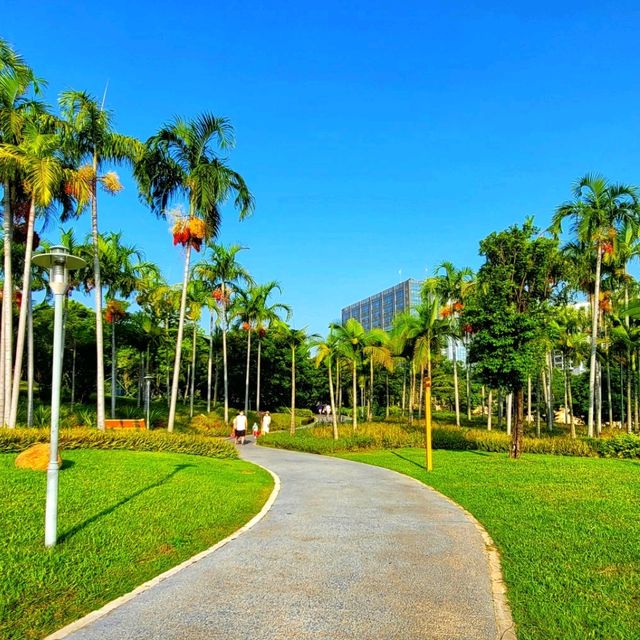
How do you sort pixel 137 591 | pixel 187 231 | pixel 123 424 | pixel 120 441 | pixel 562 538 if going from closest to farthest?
pixel 137 591 < pixel 562 538 < pixel 120 441 < pixel 187 231 < pixel 123 424

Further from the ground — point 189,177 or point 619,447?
point 189,177

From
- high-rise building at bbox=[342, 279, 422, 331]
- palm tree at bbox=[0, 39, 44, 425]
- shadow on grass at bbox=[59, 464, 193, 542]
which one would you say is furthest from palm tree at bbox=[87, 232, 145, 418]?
high-rise building at bbox=[342, 279, 422, 331]

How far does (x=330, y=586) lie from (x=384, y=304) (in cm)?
6740

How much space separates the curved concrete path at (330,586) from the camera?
425cm

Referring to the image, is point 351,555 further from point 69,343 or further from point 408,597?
point 69,343

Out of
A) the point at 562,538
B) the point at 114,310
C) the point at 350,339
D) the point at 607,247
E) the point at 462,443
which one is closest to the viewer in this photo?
the point at 562,538

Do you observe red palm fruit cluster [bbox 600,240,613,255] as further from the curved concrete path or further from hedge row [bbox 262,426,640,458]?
the curved concrete path

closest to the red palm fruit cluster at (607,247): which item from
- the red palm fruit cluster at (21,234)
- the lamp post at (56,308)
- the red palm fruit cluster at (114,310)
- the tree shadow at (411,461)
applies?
the tree shadow at (411,461)

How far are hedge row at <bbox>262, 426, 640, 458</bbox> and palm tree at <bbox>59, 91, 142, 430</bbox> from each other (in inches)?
366

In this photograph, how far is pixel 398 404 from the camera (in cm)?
6681

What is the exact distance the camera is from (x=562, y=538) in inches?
277

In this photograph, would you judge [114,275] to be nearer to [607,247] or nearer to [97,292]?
[97,292]

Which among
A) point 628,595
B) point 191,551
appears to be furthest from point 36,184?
point 628,595

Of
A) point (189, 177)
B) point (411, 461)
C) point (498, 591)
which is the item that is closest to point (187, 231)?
point (189, 177)
